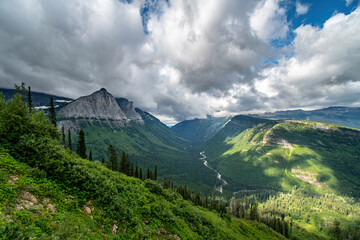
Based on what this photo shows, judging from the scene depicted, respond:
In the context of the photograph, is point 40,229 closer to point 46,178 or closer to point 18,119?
point 46,178

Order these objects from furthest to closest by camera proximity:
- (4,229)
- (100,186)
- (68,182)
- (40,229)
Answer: (100,186) < (68,182) < (40,229) < (4,229)

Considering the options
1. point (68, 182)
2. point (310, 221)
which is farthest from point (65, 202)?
point (310, 221)

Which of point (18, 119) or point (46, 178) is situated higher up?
point (18, 119)

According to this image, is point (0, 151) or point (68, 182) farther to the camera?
point (68, 182)

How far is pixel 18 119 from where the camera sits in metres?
18.4

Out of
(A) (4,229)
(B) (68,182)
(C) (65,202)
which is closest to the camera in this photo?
(A) (4,229)

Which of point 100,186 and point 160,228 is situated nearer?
point 100,186

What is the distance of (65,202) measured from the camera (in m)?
13.4

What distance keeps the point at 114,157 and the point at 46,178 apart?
6695cm

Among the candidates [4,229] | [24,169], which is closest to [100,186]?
[24,169]

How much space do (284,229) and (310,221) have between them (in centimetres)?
12809

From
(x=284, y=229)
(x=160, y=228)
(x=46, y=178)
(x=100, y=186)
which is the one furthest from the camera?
(x=284, y=229)

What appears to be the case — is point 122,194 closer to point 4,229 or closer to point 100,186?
point 100,186

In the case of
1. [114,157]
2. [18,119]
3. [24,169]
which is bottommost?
[114,157]
